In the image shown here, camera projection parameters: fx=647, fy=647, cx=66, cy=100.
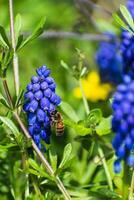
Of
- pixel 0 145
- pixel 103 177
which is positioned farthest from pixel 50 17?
pixel 0 145

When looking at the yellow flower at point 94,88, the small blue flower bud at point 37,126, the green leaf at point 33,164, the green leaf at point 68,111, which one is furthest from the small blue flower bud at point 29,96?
the yellow flower at point 94,88

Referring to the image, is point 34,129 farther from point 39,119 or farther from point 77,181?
point 77,181

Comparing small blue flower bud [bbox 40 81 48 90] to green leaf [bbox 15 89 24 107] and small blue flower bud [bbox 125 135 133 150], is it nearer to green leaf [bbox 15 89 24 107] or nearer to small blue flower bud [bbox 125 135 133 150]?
green leaf [bbox 15 89 24 107]

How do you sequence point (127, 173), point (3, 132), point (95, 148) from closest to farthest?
point (127, 173) → point (3, 132) → point (95, 148)

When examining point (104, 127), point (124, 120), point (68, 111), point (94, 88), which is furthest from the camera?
point (94, 88)

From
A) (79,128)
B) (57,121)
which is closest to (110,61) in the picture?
(79,128)

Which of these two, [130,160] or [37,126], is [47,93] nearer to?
[37,126]
